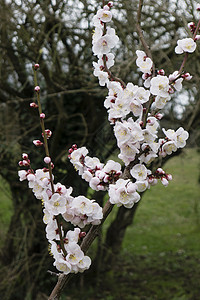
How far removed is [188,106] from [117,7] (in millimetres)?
1291

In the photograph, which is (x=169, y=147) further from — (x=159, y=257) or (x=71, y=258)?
(x=159, y=257)

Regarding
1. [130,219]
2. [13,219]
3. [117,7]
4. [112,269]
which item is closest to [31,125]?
[13,219]

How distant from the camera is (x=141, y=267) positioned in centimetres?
571

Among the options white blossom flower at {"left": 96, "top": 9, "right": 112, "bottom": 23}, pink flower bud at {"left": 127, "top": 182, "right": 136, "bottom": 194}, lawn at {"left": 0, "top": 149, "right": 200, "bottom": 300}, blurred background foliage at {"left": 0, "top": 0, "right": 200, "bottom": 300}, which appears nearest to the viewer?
pink flower bud at {"left": 127, "top": 182, "right": 136, "bottom": 194}

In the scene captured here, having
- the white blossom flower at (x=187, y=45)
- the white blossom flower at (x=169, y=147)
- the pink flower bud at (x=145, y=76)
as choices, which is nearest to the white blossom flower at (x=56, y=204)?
the white blossom flower at (x=169, y=147)

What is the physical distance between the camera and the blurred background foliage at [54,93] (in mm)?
3430

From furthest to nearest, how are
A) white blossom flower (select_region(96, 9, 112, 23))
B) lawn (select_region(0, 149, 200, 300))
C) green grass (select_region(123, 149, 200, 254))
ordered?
green grass (select_region(123, 149, 200, 254))
lawn (select_region(0, 149, 200, 300))
white blossom flower (select_region(96, 9, 112, 23))

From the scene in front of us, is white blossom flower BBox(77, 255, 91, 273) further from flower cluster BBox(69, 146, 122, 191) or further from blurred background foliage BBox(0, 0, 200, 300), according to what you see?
blurred background foliage BBox(0, 0, 200, 300)

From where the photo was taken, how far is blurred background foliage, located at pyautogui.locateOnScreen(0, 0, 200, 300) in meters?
3.43

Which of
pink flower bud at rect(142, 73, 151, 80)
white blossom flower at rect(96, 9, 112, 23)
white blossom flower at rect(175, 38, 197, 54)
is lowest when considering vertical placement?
pink flower bud at rect(142, 73, 151, 80)

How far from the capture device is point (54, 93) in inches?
132

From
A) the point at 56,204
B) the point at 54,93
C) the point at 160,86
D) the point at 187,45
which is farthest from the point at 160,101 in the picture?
the point at 54,93

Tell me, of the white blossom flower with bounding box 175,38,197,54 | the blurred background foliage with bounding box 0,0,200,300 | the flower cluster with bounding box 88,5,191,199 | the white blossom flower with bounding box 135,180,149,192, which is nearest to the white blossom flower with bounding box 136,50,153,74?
the flower cluster with bounding box 88,5,191,199

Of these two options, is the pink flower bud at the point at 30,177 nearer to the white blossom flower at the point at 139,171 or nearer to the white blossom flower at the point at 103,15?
the white blossom flower at the point at 139,171
